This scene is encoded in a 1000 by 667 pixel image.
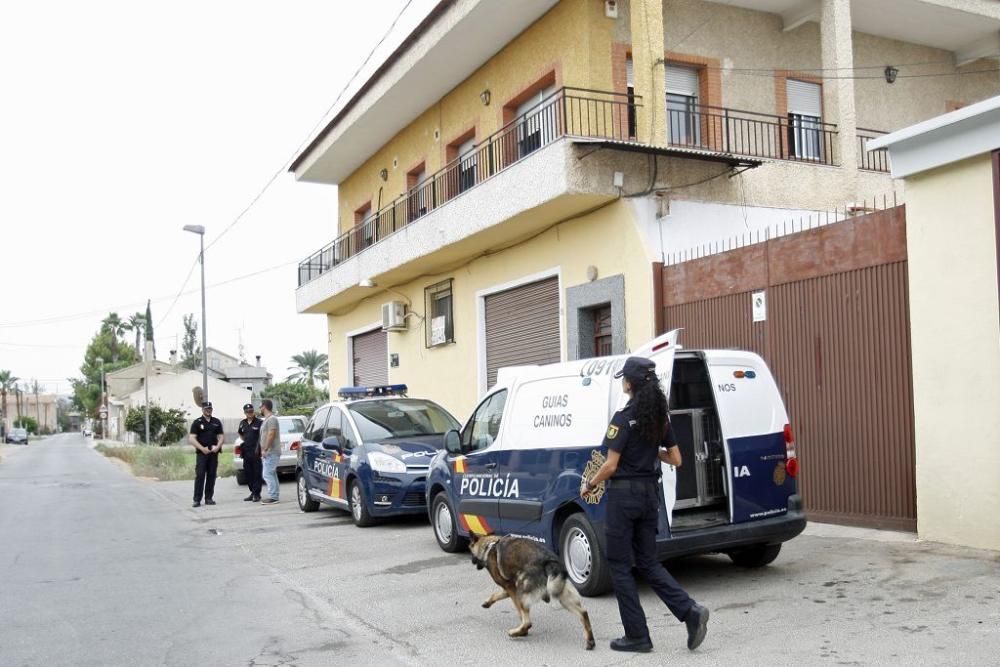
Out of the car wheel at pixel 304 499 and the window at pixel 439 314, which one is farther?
the window at pixel 439 314

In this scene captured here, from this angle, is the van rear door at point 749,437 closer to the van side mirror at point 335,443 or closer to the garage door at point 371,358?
the van side mirror at point 335,443

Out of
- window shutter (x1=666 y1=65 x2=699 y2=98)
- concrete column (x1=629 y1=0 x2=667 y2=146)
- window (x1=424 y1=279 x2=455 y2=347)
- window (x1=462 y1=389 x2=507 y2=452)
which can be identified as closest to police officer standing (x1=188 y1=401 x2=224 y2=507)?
window (x1=424 y1=279 x2=455 y2=347)

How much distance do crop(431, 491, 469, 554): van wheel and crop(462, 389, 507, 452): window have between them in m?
0.83

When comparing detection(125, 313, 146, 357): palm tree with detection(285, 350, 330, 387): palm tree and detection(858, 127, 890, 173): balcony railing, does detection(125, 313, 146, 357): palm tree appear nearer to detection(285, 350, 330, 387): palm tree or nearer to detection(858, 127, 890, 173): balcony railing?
detection(285, 350, 330, 387): palm tree

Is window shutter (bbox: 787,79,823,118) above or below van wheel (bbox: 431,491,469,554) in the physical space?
above

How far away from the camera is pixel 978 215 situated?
8.23 m

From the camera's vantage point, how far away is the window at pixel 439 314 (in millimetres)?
19547

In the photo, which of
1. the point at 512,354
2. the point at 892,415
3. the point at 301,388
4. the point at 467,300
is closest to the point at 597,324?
the point at 512,354

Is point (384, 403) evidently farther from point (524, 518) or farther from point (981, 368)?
point (981, 368)

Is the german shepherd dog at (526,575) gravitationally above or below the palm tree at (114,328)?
below

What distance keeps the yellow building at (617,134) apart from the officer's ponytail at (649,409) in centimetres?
715

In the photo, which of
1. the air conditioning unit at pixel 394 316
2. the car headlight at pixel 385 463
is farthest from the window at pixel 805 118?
the air conditioning unit at pixel 394 316

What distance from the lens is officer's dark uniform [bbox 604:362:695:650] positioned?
18.4 ft

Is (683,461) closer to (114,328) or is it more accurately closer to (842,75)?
(842,75)
